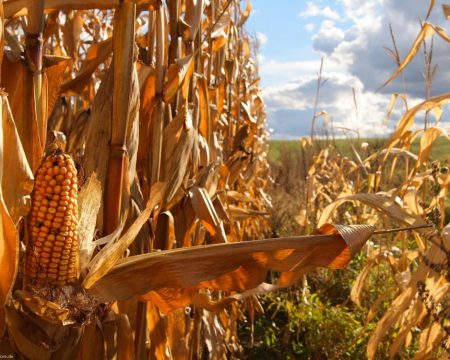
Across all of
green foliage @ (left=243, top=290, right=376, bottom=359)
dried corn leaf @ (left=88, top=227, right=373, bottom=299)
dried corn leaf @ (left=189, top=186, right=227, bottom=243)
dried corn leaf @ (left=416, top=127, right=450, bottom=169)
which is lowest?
green foliage @ (left=243, top=290, right=376, bottom=359)

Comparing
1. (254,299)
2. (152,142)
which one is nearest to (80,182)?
Answer: (152,142)

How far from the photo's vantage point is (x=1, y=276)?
38.7 inches

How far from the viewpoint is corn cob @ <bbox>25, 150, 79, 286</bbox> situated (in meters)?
1.00

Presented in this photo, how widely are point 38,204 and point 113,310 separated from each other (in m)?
0.46

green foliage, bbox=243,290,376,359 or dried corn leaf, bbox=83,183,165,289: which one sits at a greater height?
dried corn leaf, bbox=83,183,165,289

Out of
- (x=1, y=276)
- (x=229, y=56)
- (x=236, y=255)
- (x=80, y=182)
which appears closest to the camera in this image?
(x=1, y=276)

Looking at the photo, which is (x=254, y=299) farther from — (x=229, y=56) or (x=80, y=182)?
(x=80, y=182)

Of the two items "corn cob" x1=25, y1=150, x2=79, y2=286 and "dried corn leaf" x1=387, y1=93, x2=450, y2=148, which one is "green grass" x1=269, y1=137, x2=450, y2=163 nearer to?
"dried corn leaf" x1=387, y1=93, x2=450, y2=148

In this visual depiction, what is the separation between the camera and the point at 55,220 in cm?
100

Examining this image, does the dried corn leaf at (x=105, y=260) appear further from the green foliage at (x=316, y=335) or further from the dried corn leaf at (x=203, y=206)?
the green foliage at (x=316, y=335)

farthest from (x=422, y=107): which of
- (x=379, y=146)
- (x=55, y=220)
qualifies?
(x=379, y=146)

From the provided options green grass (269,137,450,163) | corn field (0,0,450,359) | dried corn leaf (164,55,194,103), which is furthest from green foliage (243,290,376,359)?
dried corn leaf (164,55,194,103)

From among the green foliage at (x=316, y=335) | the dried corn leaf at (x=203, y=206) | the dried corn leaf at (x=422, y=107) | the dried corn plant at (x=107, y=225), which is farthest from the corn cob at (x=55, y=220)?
the green foliage at (x=316, y=335)

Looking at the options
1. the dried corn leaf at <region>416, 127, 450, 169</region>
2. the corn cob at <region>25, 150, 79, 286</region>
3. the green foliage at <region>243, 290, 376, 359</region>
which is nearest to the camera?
the corn cob at <region>25, 150, 79, 286</region>
